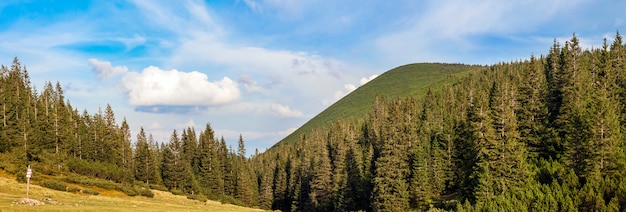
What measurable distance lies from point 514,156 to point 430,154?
3975 cm

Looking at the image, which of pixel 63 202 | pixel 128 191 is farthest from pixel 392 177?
pixel 63 202

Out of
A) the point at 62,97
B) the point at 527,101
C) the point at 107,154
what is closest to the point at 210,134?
the point at 107,154

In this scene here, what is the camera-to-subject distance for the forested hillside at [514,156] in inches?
2103

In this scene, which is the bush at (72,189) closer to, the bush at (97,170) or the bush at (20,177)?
the bush at (20,177)

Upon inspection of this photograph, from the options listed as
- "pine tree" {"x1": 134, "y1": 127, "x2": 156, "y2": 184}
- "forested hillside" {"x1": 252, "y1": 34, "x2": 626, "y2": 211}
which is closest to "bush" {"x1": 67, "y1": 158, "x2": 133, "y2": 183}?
"pine tree" {"x1": 134, "y1": 127, "x2": 156, "y2": 184}

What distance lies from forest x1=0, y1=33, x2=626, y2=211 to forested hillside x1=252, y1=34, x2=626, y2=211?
8.2 inches

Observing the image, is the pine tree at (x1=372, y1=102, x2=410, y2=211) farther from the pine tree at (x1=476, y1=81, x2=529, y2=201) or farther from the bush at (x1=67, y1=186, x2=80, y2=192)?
the bush at (x1=67, y1=186, x2=80, y2=192)

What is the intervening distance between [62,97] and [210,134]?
45.5 meters

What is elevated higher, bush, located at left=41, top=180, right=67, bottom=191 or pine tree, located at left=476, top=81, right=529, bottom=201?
pine tree, located at left=476, top=81, right=529, bottom=201

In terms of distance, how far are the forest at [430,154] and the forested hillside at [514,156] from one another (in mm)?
207

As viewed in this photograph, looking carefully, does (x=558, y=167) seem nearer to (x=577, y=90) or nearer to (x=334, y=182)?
(x=577, y=90)

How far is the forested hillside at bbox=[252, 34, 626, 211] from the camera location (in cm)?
5341

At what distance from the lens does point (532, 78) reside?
259 feet

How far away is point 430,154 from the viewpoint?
99.1 meters
